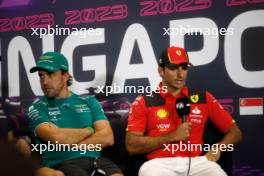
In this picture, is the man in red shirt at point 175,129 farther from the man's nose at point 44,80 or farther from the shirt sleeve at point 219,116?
the man's nose at point 44,80

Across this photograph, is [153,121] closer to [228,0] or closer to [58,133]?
[58,133]

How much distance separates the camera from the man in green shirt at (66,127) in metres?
2.68

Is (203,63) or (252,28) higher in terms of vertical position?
(252,28)

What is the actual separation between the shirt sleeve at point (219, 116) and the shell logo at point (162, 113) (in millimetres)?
337

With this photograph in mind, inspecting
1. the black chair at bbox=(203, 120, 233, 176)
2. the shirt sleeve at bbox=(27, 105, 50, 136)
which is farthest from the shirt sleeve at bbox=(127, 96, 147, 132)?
the shirt sleeve at bbox=(27, 105, 50, 136)

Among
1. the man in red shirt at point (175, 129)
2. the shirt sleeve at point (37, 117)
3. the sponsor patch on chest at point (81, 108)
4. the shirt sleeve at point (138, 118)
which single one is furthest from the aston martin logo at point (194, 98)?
the shirt sleeve at point (37, 117)

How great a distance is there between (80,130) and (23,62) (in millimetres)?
1447

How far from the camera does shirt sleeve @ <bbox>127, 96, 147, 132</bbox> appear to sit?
9.05ft

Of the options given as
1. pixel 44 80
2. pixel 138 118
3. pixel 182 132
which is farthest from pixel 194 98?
pixel 44 80

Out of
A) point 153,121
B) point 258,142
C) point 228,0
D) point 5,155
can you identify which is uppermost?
point 228,0

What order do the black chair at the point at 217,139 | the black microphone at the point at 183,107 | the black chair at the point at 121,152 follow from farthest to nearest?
the black chair at the point at 121,152
the black chair at the point at 217,139
the black microphone at the point at 183,107

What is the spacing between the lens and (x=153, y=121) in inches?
110

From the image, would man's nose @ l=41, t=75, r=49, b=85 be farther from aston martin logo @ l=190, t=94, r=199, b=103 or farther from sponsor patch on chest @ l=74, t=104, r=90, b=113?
aston martin logo @ l=190, t=94, r=199, b=103

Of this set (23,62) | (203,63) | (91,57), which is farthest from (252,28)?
(23,62)
